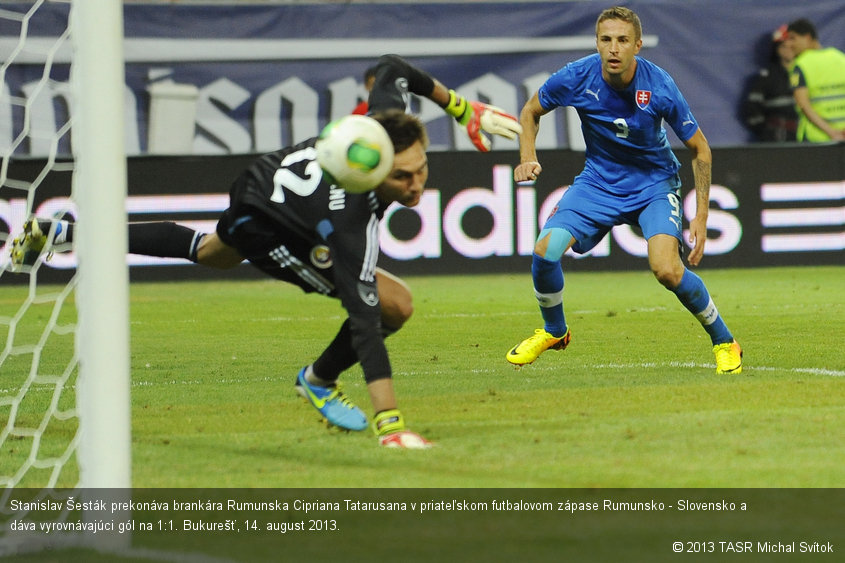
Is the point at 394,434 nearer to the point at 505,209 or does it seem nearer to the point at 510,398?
the point at 510,398

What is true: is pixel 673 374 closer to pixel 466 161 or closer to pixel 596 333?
pixel 596 333

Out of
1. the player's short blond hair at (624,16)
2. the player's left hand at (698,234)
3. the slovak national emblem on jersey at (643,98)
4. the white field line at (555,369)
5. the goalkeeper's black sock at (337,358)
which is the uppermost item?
the player's short blond hair at (624,16)

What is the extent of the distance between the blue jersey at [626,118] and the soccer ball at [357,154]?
2678mm

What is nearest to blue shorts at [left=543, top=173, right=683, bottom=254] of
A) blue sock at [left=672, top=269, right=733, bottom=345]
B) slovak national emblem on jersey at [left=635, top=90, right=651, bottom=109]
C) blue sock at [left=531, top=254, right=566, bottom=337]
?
blue sock at [left=531, top=254, right=566, bottom=337]

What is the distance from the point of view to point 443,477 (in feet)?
14.5

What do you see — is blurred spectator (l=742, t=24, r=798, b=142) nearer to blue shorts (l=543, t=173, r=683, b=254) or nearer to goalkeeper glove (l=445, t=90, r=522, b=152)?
blue shorts (l=543, t=173, r=683, b=254)

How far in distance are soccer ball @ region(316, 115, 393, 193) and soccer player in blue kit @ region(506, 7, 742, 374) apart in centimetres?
213

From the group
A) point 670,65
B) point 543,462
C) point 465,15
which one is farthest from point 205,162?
point 543,462

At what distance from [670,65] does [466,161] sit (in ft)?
14.3

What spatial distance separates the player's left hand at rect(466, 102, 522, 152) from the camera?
17.6 feet

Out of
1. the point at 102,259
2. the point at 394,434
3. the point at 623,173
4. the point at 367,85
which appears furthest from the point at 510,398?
the point at 367,85

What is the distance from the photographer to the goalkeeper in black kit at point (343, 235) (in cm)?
504

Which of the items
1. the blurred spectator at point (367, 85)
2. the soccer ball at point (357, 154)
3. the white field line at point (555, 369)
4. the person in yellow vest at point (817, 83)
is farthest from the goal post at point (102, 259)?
the person in yellow vest at point (817, 83)

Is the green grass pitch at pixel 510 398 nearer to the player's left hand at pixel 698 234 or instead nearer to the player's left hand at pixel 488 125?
the player's left hand at pixel 698 234
